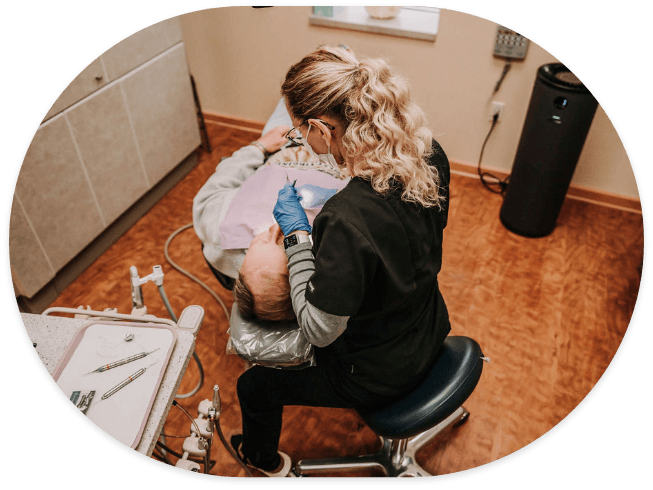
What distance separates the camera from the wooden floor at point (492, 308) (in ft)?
4.84

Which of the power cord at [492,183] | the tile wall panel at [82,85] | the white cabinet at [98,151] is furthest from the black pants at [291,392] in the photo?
the power cord at [492,183]

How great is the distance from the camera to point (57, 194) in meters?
1.75

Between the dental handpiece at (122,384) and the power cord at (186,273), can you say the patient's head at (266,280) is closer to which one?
the dental handpiece at (122,384)

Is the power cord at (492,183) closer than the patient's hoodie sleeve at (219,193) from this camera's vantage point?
No

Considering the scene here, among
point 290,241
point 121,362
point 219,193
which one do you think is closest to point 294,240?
point 290,241

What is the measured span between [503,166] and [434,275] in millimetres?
1739

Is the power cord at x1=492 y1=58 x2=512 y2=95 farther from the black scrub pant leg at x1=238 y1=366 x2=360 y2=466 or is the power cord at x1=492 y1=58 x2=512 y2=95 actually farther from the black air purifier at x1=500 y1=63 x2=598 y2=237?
the black scrub pant leg at x1=238 y1=366 x2=360 y2=466

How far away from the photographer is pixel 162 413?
0.83 metres

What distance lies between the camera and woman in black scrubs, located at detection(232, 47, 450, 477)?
83 centimetres

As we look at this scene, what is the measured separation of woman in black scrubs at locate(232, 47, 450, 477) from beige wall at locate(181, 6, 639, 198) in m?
1.48

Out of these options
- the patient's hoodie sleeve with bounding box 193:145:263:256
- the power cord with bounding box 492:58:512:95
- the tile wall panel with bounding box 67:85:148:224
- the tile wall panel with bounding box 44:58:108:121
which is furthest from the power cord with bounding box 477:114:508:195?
the tile wall panel with bounding box 44:58:108:121

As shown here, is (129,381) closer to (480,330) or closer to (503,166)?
(480,330)

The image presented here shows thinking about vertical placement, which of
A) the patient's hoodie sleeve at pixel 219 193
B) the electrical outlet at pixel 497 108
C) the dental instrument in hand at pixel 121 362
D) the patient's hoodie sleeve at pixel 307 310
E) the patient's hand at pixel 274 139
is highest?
the patient's hoodie sleeve at pixel 307 310

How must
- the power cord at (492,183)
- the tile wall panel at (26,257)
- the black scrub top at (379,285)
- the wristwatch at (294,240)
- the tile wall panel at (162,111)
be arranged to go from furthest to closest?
the power cord at (492,183) < the tile wall panel at (162,111) < the tile wall panel at (26,257) < the wristwatch at (294,240) < the black scrub top at (379,285)
